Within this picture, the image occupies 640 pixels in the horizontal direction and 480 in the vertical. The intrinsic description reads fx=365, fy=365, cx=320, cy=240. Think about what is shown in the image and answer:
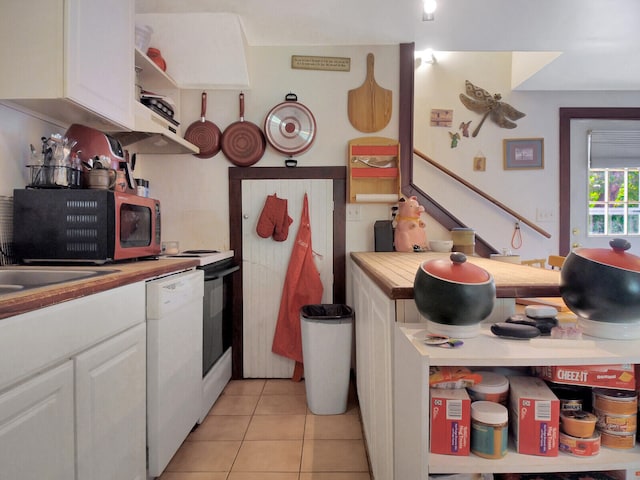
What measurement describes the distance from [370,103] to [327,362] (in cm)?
170

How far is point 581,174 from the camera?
3219mm

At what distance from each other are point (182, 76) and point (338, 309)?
183 cm

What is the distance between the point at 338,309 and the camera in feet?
7.79

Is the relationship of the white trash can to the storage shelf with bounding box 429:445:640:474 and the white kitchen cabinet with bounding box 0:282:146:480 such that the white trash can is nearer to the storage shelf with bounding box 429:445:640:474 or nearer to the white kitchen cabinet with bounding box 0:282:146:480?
the white kitchen cabinet with bounding box 0:282:146:480

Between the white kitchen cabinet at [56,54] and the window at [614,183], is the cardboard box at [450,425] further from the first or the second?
the window at [614,183]

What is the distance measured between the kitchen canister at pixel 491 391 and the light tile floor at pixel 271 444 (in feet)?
3.10

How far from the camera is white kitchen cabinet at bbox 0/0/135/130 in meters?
1.30

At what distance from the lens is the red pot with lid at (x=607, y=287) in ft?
2.73

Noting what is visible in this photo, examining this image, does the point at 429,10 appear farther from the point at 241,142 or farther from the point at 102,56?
the point at 102,56

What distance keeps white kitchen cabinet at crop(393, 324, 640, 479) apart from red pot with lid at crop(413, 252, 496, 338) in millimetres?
57

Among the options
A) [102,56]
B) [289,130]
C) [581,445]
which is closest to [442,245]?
[289,130]

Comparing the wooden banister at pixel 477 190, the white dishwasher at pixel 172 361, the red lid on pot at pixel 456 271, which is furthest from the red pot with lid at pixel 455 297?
the wooden banister at pixel 477 190

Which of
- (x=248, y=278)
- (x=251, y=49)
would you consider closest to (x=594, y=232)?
(x=248, y=278)

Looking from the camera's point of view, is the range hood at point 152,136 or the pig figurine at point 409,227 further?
the pig figurine at point 409,227
